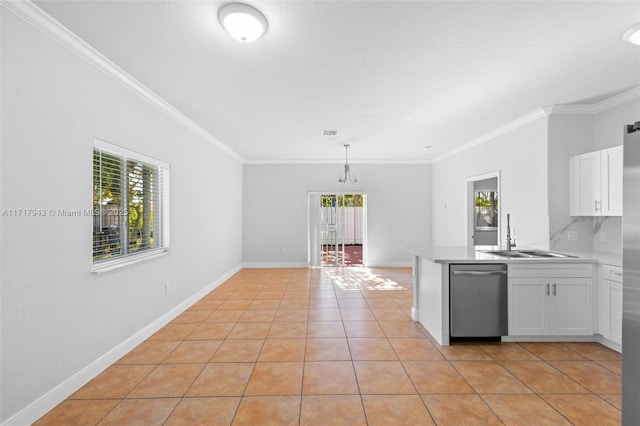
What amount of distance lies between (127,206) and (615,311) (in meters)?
5.08

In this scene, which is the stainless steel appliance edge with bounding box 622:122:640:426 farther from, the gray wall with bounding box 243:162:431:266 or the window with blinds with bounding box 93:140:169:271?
the gray wall with bounding box 243:162:431:266

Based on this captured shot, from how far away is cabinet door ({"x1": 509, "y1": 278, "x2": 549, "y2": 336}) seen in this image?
3.19 m

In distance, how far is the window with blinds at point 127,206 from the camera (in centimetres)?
269

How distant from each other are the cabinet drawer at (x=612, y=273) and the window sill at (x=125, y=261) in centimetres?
480

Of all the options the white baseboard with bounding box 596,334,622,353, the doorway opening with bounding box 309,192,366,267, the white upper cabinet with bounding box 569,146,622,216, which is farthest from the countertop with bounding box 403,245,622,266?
the doorway opening with bounding box 309,192,366,267

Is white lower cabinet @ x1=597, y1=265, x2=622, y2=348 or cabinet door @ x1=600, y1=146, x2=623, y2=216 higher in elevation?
cabinet door @ x1=600, y1=146, x2=623, y2=216

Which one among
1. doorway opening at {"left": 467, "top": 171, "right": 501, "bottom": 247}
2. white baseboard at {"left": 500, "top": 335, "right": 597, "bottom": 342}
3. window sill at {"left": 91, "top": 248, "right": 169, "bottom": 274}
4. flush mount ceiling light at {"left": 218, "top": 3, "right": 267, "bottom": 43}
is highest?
flush mount ceiling light at {"left": 218, "top": 3, "right": 267, "bottom": 43}

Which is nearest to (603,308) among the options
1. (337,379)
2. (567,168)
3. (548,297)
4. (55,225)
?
(548,297)

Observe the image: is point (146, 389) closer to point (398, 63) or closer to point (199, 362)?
point (199, 362)

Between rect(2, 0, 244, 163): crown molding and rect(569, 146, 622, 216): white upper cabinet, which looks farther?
rect(569, 146, 622, 216): white upper cabinet

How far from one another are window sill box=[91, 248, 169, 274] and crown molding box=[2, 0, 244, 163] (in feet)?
5.61

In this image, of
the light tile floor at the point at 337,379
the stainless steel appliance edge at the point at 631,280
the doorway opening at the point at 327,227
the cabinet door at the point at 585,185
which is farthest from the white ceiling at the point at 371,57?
the doorway opening at the point at 327,227

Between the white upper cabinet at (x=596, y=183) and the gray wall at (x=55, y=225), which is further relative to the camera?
the white upper cabinet at (x=596, y=183)

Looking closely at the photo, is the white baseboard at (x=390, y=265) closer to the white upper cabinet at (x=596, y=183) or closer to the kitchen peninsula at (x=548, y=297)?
the white upper cabinet at (x=596, y=183)
